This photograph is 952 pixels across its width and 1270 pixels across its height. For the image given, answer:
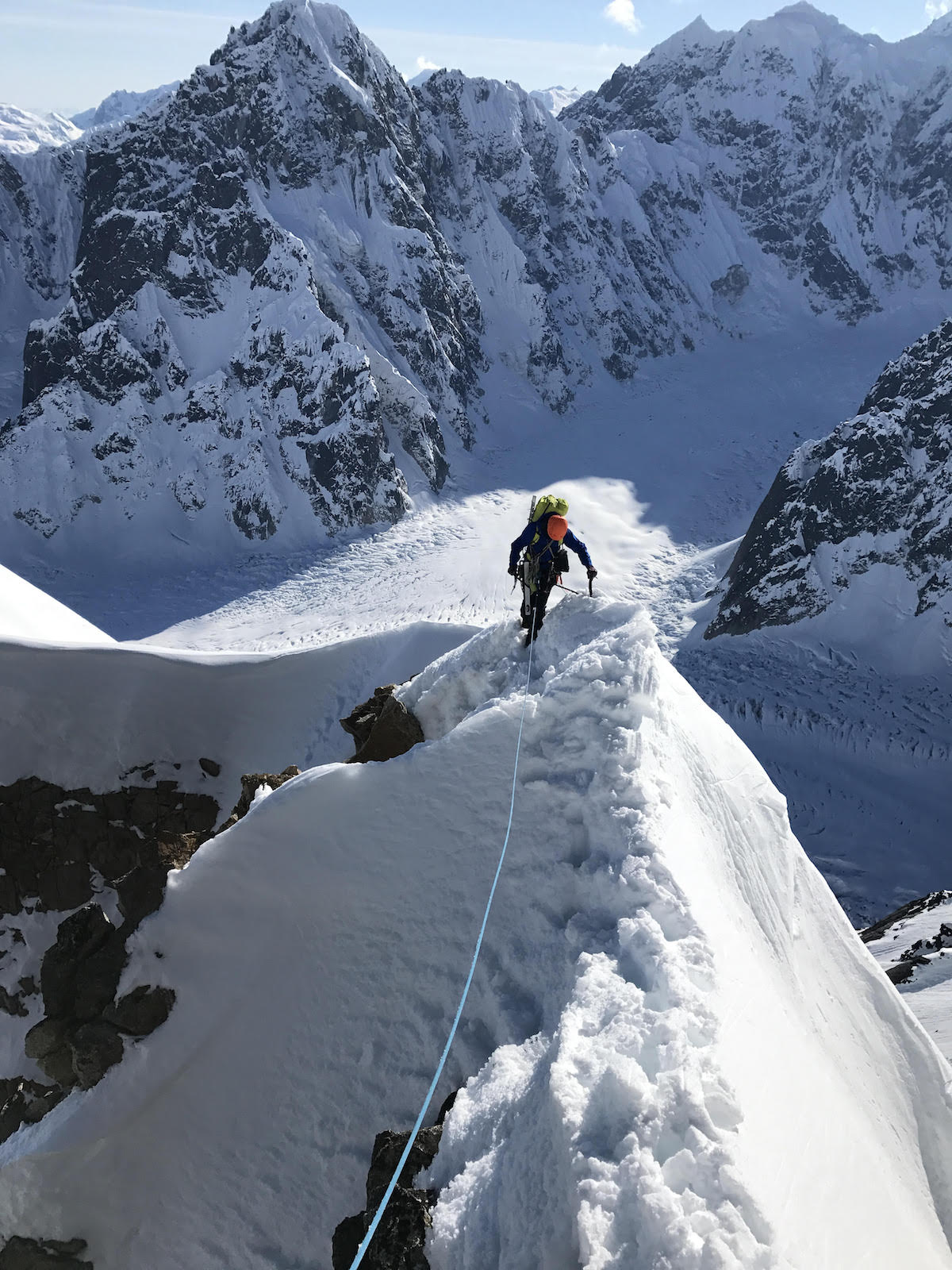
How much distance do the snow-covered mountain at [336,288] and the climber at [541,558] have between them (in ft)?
194

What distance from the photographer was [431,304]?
3324 inches

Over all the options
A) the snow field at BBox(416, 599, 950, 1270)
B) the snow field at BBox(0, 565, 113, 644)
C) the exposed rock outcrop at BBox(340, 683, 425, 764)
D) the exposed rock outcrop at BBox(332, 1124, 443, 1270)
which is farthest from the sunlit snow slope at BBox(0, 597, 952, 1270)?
the snow field at BBox(0, 565, 113, 644)

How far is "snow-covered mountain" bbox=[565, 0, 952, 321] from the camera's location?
120000mm

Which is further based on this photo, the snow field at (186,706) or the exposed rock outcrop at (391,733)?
the snow field at (186,706)

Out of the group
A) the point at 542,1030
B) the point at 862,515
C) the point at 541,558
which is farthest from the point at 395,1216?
the point at 862,515

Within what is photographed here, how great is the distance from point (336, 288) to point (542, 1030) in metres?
81.0

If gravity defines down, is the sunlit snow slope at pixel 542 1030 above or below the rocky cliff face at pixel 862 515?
below

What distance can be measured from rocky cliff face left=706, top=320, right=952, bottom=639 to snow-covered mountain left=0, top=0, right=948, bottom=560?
3157 cm

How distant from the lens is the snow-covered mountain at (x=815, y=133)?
394 ft

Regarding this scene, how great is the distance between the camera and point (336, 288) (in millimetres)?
78125

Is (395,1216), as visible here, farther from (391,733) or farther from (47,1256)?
(391,733)

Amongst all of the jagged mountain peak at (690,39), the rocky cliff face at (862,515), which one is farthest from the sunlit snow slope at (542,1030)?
the jagged mountain peak at (690,39)

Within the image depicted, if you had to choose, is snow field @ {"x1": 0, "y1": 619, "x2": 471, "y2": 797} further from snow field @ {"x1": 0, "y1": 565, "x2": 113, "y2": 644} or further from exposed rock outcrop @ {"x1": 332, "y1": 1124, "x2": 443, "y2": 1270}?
exposed rock outcrop @ {"x1": 332, "y1": 1124, "x2": 443, "y2": 1270}

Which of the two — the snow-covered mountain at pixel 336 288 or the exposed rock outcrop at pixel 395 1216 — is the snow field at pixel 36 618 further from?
the snow-covered mountain at pixel 336 288
